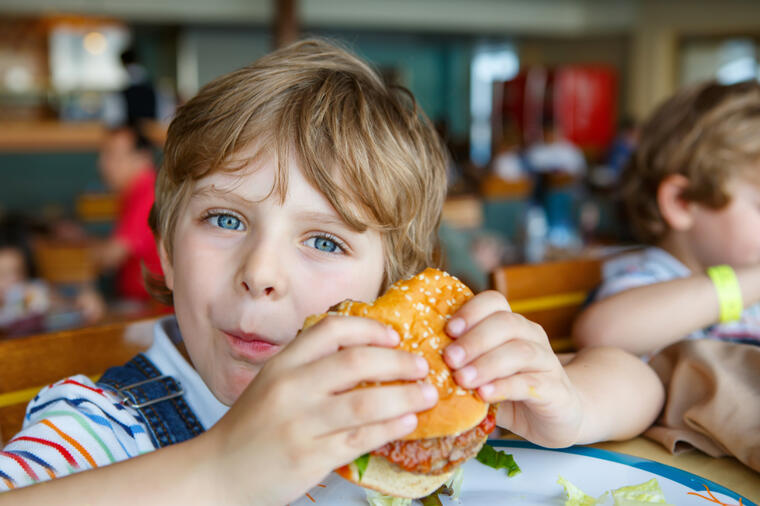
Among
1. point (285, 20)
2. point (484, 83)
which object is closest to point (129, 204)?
point (285, 20)

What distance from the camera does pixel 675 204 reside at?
162 centimetres

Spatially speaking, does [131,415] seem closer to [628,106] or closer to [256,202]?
[256,202]

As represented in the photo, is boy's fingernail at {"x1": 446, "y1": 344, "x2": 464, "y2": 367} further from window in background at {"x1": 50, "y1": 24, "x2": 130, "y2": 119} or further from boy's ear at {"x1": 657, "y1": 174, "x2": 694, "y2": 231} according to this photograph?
window in background at {"x1": 50, "y1": 24, "x2": 130, "y2": 119}

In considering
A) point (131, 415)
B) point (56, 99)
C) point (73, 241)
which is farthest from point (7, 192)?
point (131, 415)

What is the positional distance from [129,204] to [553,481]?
358 centimetres

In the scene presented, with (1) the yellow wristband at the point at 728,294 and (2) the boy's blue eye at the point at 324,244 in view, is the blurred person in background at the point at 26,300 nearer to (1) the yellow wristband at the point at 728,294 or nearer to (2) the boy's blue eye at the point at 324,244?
(2) the boy's blue eye at the point at 324,244

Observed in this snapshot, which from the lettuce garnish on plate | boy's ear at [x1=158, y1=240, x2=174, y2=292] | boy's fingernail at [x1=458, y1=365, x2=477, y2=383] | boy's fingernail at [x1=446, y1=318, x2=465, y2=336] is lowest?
the lettuce garnish on plate

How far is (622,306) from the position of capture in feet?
4.30

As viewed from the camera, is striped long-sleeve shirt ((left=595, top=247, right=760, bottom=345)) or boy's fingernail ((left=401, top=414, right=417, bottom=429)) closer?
boy's fingernail ((left=401, top=414, right=417, bottom=429))

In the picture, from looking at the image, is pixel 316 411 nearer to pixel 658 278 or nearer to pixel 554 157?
pixel 658 278

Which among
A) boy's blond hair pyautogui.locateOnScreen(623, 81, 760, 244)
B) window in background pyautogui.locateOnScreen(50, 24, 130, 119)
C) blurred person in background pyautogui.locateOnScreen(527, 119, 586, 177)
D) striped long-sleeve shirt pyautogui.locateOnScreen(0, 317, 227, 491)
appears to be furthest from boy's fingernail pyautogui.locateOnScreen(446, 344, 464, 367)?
window in background pyautogui.locateOnScreen(50, 24, 130, 119)

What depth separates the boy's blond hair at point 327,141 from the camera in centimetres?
90

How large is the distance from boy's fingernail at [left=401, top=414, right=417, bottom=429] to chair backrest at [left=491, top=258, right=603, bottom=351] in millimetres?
929

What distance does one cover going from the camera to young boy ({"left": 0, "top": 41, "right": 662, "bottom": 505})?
580 mm
